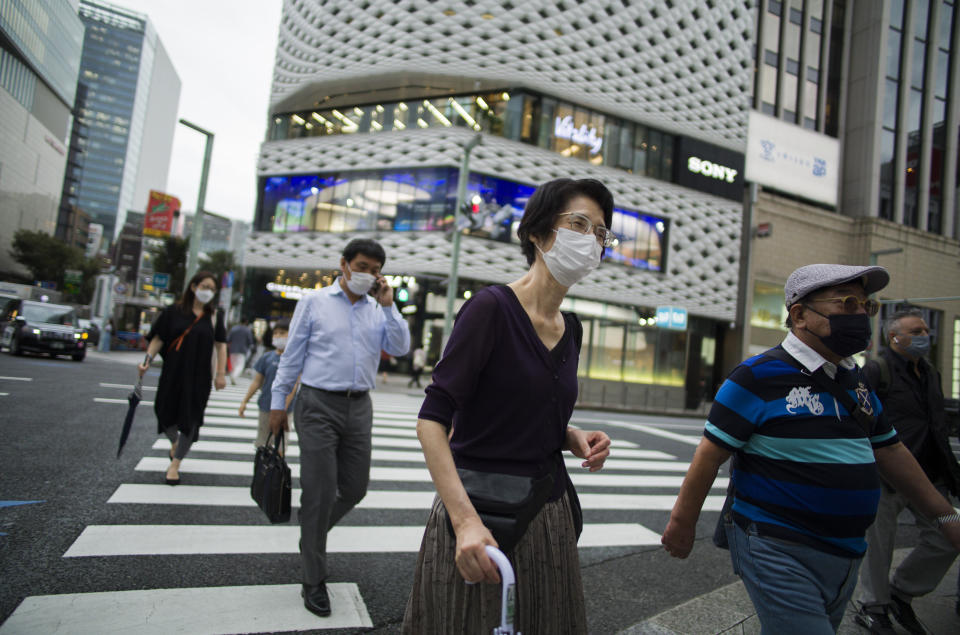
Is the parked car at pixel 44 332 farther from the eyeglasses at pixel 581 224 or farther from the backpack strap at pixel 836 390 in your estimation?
the backpack strap at pixel 836 390

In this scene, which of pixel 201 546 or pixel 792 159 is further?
pixel 792 159

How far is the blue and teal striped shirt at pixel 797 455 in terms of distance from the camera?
1775 mm

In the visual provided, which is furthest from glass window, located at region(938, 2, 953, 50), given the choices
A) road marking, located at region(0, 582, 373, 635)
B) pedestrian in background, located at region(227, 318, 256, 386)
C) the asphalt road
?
road marking, located at region(0, 582, 373, 635)

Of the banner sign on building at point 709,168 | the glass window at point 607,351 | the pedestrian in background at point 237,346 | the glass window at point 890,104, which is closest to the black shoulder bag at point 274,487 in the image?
the pedestrian in background at point 237,346

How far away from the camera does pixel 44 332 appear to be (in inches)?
648

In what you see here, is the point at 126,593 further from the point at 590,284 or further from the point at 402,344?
the point at 590,284

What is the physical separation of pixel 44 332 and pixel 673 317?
24.4m

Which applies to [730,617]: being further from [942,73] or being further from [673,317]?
[942,73]

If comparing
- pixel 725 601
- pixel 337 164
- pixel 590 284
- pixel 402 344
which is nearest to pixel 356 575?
pixel 402 344

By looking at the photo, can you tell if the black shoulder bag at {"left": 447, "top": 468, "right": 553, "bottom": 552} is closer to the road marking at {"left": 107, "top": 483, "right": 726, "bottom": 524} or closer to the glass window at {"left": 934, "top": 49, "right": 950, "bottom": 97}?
the road marking at {"left": 107, "top": 483, "right": 726, "bottom": 524}

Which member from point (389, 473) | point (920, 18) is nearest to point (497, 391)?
point (389, 473)

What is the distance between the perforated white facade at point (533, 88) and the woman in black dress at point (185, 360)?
758 inches

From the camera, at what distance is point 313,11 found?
29.0 m

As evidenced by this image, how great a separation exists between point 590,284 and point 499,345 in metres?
25.6
